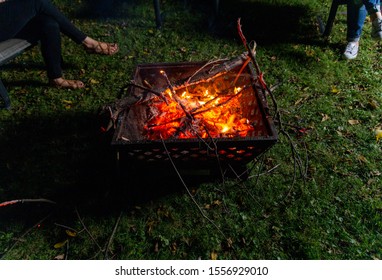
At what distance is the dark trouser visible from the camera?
13.0 feet

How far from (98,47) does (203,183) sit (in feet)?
10.5

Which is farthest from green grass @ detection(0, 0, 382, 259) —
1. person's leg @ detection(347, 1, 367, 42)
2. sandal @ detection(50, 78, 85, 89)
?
person's leg @ detection(347, 1, 367, 42)

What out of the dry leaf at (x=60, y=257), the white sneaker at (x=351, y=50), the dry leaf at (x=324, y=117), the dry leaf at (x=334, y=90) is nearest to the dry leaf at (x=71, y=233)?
the dry leaf at (x=60, y=257)

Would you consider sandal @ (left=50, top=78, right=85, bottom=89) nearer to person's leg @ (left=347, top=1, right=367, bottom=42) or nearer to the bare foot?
the bare foot

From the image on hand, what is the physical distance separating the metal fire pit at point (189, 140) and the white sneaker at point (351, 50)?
282cm

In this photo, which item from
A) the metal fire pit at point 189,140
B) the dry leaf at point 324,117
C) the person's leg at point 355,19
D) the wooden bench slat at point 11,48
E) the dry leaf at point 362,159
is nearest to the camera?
the metal fire pit at point 189,140

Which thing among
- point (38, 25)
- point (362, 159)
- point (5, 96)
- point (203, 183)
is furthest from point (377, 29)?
point (5, 96)

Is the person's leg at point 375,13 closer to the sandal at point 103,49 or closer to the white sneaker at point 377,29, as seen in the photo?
the white sneaker at point 377,29

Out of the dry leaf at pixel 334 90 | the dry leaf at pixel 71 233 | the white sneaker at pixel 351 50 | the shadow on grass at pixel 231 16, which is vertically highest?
the shadow on grass at pixel 231 16

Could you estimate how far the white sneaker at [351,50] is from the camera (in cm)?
512

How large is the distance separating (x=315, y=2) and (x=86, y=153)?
5751 millimetres

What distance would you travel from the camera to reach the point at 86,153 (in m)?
3.82

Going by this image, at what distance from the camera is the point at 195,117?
306 centimetres
